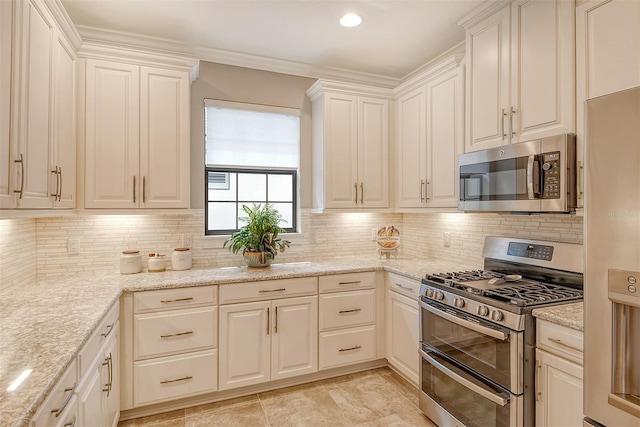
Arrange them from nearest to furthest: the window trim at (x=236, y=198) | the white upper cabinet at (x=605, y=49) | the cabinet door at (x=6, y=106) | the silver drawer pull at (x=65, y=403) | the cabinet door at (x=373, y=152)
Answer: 1. the silver drawer pull at (x=65, y=403)
2. the cabinet door at (x=6, y=106)
3. the white upper cabinet at (x=605, y=49)
4. the window trim at (x=236, y=198)
5. the cabinet door at (x=373, y=152)

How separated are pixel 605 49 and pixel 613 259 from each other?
1166 mm

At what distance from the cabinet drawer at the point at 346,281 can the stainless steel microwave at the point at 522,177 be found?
0.98 metres

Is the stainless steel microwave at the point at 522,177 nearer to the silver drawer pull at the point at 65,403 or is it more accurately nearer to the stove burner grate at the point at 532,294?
the stove burner grate at the point at 532,294

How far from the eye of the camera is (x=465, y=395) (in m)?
1.99

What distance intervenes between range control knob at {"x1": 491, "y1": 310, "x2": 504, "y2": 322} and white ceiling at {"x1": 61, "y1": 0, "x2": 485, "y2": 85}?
1969 mm

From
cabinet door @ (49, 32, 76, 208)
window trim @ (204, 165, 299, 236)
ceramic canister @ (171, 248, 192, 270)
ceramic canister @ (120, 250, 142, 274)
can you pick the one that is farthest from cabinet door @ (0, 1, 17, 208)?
window trim @ (204, 165, 299, 236)

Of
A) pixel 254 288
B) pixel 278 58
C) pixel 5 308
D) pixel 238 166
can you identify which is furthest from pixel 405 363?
pixel 278 58

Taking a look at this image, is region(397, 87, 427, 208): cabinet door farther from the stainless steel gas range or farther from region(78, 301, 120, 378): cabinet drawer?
region(78, 301, 120, 378): cabinet drawer

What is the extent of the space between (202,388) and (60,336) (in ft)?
4.29

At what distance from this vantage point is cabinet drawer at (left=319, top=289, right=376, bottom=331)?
283cm

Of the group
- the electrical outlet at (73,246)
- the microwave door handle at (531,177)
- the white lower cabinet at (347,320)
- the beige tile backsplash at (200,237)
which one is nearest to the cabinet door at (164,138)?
the beige tile backsplash at (200,237)

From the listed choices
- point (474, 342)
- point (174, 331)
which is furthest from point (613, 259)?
point (174, 331)

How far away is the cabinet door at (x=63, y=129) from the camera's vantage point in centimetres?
204

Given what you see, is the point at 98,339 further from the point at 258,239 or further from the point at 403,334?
the point at 403,334
